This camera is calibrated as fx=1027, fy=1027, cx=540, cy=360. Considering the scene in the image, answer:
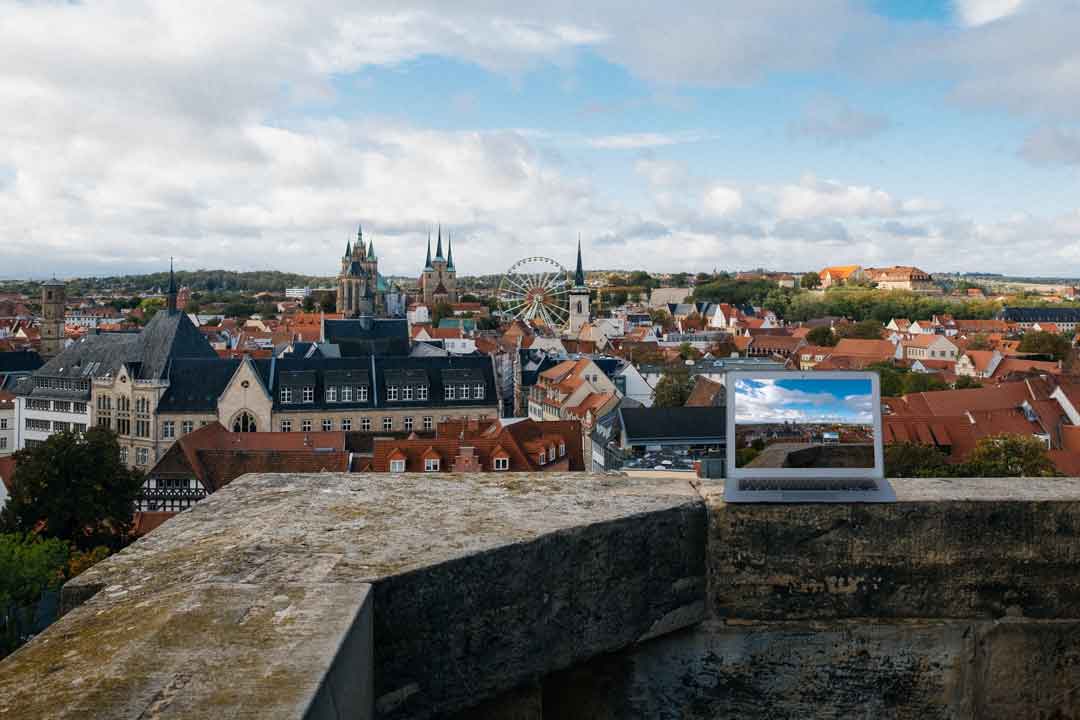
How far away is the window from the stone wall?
5177cm

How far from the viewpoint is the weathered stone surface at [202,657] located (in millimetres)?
2072

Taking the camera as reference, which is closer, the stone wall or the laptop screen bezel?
the stone wall

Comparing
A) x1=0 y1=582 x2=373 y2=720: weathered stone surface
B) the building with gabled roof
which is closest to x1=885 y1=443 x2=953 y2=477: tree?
the building with gabled roof

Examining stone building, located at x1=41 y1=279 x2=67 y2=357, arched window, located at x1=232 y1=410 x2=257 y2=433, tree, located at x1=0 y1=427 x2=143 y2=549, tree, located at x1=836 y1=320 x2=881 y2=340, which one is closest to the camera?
tree, located at x1=0 y1=427 x2=143 y2=549

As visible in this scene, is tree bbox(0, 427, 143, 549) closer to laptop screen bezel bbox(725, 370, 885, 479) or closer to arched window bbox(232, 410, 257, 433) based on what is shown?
arched window bbox(232, 410, 257, 433)

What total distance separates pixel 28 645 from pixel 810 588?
8.19 feet

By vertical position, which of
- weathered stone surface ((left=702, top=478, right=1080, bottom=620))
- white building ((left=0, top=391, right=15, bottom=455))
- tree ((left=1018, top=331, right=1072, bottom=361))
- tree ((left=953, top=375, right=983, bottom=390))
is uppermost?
weathered stone surface ((left=702, top=478, right=1080, bottom=620))

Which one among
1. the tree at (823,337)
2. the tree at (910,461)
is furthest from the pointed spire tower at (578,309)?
the tree at (910,461)

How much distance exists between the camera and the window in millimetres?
53875

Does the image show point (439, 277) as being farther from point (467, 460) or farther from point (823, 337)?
point (467, 460)

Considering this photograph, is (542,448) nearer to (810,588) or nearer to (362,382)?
(362,382)

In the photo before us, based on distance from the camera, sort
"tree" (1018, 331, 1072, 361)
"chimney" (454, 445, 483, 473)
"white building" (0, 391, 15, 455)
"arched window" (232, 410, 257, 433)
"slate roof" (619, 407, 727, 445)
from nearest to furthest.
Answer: "chimney" (454, 445, 483, 473), "slate roof" (619, 407, 727, 445), "arched window" (232, 410, 257, 433), "white building" (0, 391, 15, 455), "tree" (1018, 331, 1072, 361)

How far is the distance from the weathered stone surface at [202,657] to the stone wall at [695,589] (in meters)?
0.30

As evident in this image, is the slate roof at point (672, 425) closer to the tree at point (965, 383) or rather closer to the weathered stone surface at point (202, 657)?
the tree at point (965, 383)
